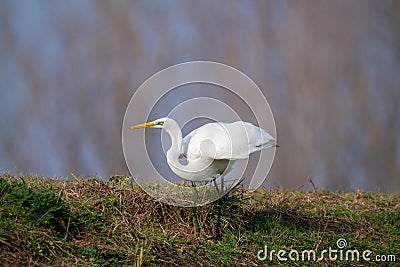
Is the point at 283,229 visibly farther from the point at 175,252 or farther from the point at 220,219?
the point at 175,252

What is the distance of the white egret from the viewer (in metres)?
4.50

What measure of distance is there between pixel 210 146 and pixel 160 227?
2.26 feet

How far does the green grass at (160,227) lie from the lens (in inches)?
146

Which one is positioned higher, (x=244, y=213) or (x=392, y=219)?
(x=392, y=219)

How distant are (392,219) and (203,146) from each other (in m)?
2.09

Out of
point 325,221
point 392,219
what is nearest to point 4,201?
point 325,221

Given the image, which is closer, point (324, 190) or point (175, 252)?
point (175, 252)

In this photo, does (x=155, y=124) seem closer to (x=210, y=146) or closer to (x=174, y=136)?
(x=174, y=136)

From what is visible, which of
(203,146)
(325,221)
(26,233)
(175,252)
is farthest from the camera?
(325,221)

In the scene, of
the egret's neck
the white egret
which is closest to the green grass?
the white egret

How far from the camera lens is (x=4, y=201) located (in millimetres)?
3895

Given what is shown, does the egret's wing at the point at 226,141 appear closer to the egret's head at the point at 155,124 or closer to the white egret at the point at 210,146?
the white egret at the point at 210,146

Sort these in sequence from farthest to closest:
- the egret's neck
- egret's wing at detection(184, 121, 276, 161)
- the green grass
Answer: the egret's neck
egret's wing at detection(184, 121, 276, 161)
the green grass

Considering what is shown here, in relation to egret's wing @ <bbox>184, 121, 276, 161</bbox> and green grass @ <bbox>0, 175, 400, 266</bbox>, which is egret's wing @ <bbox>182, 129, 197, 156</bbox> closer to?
egret's wing @ <bbox>184, 121, 276, 161</bbox>
